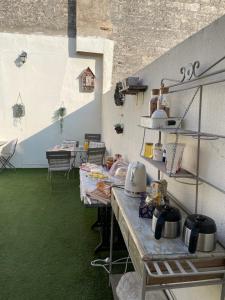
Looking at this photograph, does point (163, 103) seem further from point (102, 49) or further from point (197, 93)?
point (102, 49)

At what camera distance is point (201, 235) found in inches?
46.7

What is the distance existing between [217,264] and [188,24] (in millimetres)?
5896

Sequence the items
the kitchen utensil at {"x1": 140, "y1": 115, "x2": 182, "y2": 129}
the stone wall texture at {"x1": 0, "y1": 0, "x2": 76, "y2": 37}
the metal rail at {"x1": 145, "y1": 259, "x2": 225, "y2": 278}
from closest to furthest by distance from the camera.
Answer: the metal rail at {"x1": 145, "y1": 259, "x2": 225, "y2": 278} → the kitchen utensil at {"x1": 140, "y1": 115, "x2": 182, "y2": 129} → the stone wall texture at {"x1": 0, "y1": 0, "x2": 76, "y2": 37}

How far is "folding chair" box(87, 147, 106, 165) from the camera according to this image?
14.6 ft

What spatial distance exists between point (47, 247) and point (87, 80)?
419 centimetres

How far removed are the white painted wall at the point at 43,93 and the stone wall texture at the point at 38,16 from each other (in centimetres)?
17

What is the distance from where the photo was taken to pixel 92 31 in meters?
5.59

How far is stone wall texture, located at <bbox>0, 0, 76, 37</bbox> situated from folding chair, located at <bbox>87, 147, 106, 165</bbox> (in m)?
3.04

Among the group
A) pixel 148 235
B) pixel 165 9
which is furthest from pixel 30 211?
pixel 165 9

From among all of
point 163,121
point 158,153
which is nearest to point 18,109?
point 158,153

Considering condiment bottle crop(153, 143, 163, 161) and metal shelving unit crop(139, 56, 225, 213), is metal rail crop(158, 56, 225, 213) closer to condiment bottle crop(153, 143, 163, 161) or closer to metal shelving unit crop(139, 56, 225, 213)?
metal shelving unit crop(139, 56, 225, 213)

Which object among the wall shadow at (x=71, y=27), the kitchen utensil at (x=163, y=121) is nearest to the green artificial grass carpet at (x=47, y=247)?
the kitchen utensil at (x=163, y=121)

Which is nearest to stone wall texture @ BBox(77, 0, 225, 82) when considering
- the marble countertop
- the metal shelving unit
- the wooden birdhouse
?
the wooden birdhouse

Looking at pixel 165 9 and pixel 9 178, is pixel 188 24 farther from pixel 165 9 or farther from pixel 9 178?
pixel 9 178
